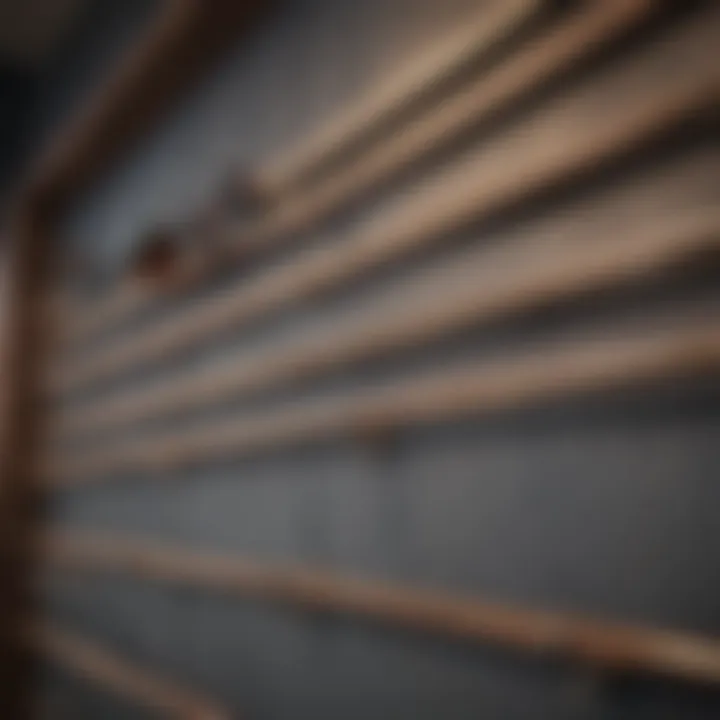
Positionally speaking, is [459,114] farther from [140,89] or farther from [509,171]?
[140,89]

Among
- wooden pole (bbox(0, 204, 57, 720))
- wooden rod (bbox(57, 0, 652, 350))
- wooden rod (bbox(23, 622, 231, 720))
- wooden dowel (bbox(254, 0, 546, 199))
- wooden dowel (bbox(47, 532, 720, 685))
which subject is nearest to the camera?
wooden dowel (bbox(47, 532, 720, 685))

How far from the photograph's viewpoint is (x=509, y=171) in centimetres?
92

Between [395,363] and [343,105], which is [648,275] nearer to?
[395,363]

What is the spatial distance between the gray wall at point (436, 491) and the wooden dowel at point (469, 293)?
0.7 inches

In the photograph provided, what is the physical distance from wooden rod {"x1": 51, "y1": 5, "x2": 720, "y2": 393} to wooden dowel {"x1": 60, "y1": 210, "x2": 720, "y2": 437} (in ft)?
0.14

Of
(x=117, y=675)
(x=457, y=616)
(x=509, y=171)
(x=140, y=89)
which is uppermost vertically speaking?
(x=140, y=89)

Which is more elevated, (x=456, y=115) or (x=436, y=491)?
(x=456, y=115)

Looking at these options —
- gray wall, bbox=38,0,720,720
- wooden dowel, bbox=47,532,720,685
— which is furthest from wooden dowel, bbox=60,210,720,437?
wooden dowel, bbox=47,532,720,685

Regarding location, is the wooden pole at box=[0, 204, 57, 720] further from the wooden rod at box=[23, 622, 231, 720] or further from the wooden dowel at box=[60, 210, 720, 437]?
the wooden dowel at box=[60, 210, 720, 437]

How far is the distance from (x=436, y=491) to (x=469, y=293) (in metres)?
0.20

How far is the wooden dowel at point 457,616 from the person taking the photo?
0.71 m

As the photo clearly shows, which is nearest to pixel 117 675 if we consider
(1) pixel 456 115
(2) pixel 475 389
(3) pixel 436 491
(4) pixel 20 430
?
(4) pixel 20 430

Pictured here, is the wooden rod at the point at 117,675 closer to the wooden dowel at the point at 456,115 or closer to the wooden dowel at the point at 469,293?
the wooden dowel at the point at 469,293

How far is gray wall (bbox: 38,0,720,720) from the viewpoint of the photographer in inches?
29.4
